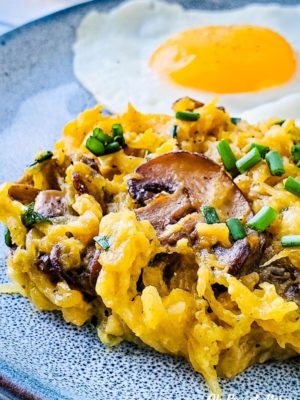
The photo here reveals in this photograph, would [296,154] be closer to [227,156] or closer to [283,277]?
[227,156]

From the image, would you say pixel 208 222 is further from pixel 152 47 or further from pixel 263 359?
pixel 152 47

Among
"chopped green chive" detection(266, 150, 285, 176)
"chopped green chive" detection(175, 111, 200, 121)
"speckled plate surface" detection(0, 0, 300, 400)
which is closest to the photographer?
"speckled plate surface" detection(0, 0, 300, 400)

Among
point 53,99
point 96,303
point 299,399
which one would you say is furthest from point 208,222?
point 53,99

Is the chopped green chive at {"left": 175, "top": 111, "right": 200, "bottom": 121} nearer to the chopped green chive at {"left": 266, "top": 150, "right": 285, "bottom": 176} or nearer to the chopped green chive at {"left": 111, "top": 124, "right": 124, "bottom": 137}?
the chopped green chive at {"left": 111, "top": 124, "right": 124, "bottom": 137}

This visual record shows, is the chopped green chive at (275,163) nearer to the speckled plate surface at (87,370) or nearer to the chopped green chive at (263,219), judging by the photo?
the chopped green chive at (263,219)

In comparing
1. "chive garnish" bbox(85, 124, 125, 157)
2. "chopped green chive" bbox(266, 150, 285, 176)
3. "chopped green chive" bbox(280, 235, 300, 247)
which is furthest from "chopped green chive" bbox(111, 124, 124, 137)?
"chopped green chive" bbox(280, 235, 300, 247)

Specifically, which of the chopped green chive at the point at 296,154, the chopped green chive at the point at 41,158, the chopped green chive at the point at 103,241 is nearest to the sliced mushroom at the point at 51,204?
the chopped green chive at the point at 41,158

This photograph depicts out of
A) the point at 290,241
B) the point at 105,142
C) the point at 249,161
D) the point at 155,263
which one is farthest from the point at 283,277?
the point at 105,142
